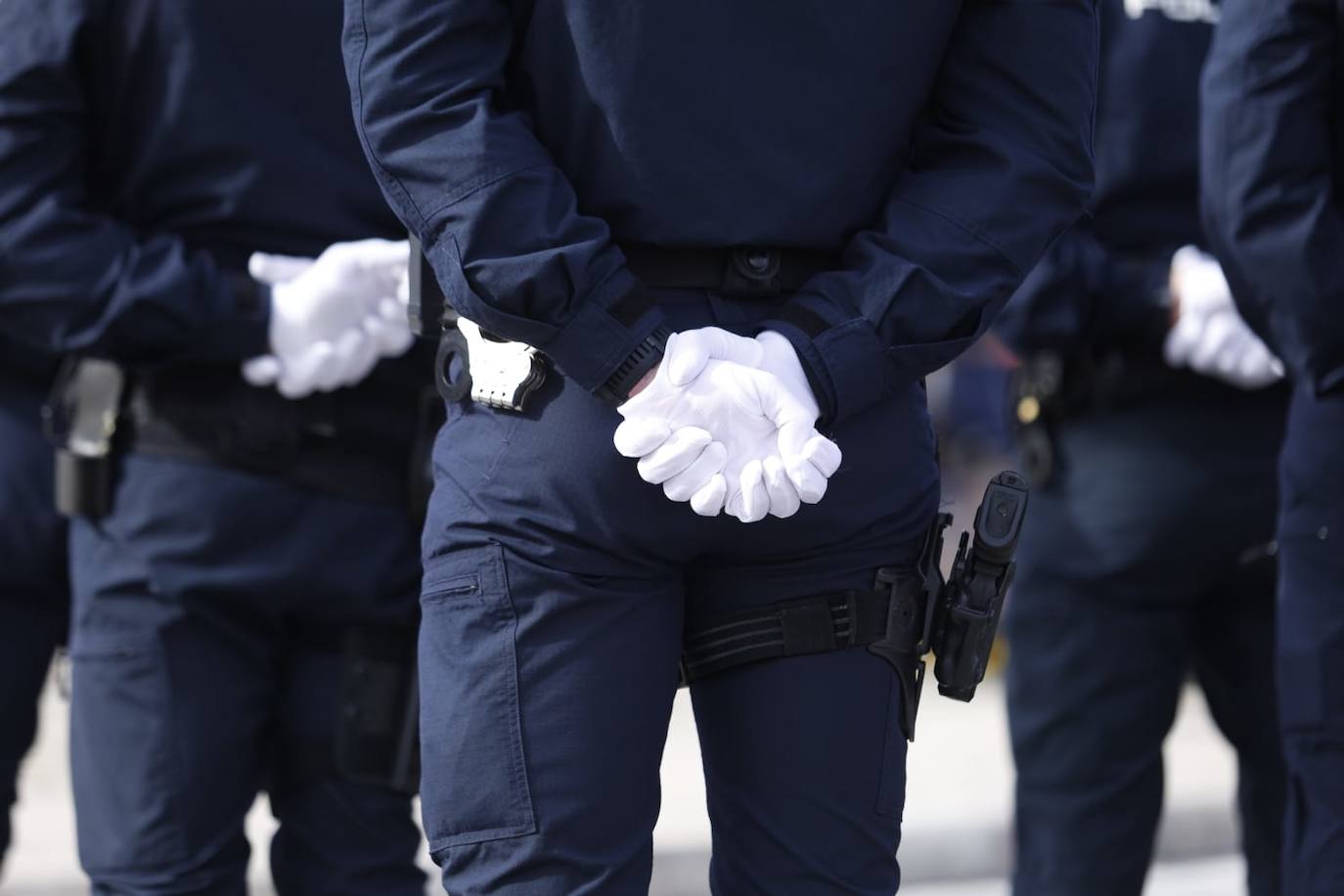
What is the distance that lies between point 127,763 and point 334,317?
67cm

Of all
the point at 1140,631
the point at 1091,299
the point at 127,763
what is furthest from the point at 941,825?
the point at 127,763

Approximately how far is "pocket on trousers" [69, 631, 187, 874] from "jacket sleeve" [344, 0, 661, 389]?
3.22 feet

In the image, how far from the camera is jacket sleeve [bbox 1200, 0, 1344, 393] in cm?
279

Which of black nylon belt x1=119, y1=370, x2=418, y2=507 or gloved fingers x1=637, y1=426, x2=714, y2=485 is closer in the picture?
gloved fingers x1=637, y1=426, x2=714, y2=485

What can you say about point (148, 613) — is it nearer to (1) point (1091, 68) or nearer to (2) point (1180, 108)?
(1) point (1091, 68)

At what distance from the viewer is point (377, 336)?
290 centimetres

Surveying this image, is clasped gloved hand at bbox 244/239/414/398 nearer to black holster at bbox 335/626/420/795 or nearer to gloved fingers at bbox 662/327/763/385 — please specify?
black holster at bbox 335/626/420/795

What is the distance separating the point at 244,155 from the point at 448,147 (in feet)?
2.83

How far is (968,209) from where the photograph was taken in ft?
7.29

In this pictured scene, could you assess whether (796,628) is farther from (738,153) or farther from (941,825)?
(941,825)

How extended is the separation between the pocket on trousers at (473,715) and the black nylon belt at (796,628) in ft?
0.76

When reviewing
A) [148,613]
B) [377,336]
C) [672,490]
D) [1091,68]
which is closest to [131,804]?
[148,613]

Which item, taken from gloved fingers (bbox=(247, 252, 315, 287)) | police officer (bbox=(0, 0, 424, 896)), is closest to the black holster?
police officer (bbox=(0, 0, 424, 896))

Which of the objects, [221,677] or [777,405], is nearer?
[777,405]
